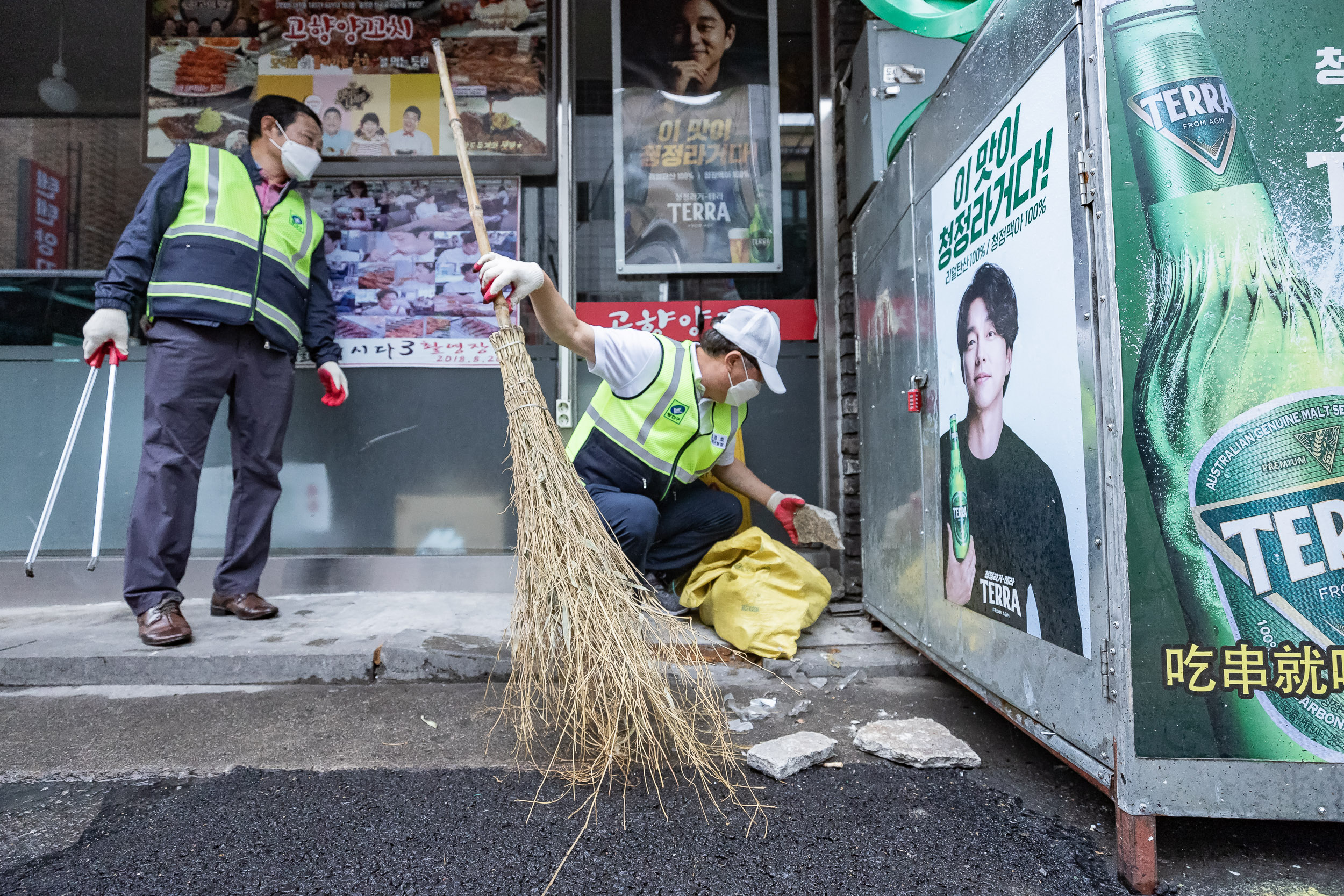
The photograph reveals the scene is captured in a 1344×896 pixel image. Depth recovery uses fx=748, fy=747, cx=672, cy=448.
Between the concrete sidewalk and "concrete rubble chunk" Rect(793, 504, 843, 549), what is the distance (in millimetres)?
353

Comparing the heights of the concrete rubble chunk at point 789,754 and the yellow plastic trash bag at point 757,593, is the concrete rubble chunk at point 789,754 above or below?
below

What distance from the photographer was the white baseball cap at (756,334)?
2.79 metres

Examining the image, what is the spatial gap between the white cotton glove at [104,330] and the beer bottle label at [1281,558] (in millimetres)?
3223

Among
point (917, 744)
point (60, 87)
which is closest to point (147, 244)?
point (60, 87)

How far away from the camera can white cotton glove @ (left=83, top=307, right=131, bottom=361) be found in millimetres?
2613

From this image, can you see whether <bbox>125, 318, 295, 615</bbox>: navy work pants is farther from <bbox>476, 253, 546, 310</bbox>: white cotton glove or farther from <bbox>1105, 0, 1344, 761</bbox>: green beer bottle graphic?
<bbox>1105, 0, 1344, 761</bbox>: green beer bottle graphic

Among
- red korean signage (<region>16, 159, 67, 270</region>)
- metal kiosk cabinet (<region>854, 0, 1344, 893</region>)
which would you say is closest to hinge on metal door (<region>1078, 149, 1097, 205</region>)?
metal kiosk cabinet (<region>854, 0, 1344, 893</region>)

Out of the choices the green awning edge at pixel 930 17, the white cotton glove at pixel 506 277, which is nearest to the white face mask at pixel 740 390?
the white cotton glove at pixel 506 277

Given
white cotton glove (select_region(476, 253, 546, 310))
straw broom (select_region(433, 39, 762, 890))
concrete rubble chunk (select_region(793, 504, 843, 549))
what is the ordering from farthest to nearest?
concrete rubble chunk (select_region(793, 504, 843, 549))
white cotton glove (select_region(476, 253, 546, 310))
straw broom (select_region(433, 39, 762, 890))

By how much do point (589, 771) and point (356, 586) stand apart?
2223 millimetres

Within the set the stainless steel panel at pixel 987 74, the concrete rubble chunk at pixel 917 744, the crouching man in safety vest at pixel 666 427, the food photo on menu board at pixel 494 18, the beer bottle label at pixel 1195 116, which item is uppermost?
the food photo on menu board at pixel 494 18

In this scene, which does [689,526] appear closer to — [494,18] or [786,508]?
[786,508]

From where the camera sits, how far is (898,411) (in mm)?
2498

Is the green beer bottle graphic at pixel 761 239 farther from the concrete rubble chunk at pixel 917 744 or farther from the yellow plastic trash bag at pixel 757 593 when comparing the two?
the concrete rubble chunk at pixel 917 744
